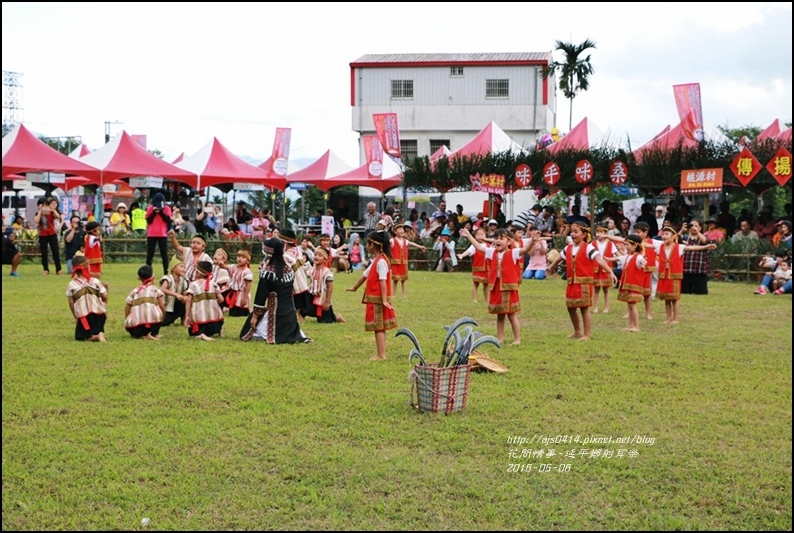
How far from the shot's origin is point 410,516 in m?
5.38

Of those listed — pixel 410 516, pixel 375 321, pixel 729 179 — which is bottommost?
pixel 410 516

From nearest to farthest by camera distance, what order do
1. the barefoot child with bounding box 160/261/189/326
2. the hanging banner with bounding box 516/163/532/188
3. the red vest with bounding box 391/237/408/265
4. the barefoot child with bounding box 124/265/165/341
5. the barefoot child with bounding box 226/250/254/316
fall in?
the barefoot child with bounding box 124/265/165/341 → the barefoot child with bounding box 160/261/189/326 → the barefoot child with bounding box 226/250/254/316 → the red vest with bounding box 391/237/408/265 → the hanging banner with bounding box 516/163/532/188

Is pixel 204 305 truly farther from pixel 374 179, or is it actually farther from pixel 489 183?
pixel 374 179

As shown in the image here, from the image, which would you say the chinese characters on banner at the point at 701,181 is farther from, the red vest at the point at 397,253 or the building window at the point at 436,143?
the building window at the point at 436,143

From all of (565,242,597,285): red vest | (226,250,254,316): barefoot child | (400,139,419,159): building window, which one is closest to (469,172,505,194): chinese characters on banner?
(226,250,254,316): barefoot child

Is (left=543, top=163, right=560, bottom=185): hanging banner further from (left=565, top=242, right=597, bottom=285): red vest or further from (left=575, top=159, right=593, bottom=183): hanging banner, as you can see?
(left=565, top=242, right=597, bottom=285): red vest

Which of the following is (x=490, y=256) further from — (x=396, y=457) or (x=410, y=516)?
(x=410, y=516)

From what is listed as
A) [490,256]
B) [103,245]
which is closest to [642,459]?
[490,256]

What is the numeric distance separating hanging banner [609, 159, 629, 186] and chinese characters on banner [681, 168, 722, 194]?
1551 millimetres

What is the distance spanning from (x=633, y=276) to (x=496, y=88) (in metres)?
29.6

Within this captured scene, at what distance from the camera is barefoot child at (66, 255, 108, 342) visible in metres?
11.4

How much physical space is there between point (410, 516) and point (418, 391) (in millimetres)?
2383

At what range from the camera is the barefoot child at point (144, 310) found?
11.7 meters

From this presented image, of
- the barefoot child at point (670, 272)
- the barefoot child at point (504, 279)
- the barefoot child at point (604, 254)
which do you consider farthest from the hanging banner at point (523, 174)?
the barefoot child at point (504, 279)
